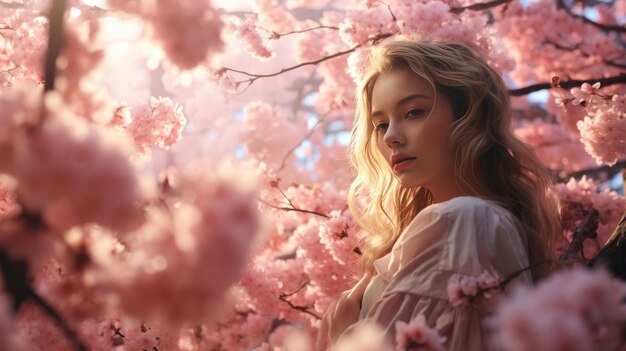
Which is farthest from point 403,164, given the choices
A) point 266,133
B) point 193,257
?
point 266,133

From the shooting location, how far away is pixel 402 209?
2.51m

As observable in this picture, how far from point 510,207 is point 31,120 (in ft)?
5.18

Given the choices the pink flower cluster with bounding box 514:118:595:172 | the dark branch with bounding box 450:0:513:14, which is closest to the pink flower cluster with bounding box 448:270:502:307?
the dark branch with bounding box 450:0:513:14

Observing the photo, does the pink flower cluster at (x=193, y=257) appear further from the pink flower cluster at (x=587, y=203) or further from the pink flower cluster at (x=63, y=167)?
the pink flower cluster at (x=587, y=203)

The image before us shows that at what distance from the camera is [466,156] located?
6.82 ft

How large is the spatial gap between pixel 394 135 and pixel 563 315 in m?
1.22

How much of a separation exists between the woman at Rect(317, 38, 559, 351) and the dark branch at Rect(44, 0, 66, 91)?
0.98 metres

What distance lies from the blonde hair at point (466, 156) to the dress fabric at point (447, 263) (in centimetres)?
39

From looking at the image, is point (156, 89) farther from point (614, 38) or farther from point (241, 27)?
point (614, 38)

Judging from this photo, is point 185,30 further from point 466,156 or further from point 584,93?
point 584,93

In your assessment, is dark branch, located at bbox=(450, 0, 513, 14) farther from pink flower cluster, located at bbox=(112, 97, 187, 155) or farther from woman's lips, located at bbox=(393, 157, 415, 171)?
pink flower cluster, located at bbox=(112, 97, 187, 155)

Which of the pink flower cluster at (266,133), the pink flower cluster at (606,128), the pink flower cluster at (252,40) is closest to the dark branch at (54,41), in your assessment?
the pink flower cluster at (606,128)

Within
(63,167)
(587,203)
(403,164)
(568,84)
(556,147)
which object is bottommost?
(556,147)

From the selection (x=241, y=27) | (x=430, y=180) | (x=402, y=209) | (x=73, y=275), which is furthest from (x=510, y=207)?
(x=241, y=27)
